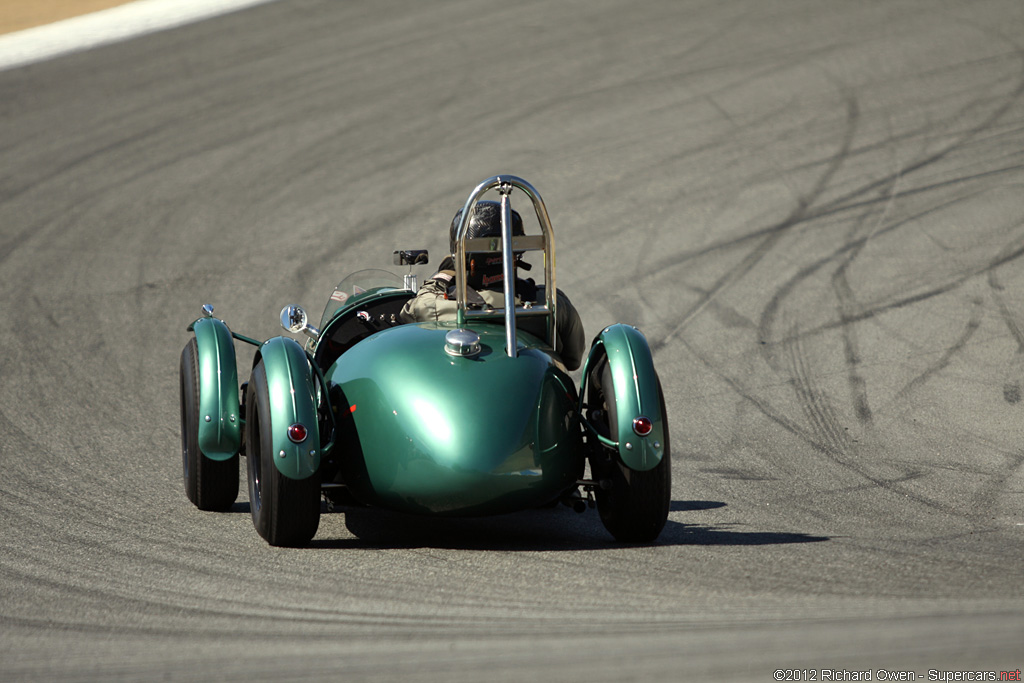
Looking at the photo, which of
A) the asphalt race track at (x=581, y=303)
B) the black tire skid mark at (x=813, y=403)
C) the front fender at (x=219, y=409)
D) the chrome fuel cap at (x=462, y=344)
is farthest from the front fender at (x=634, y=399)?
the black tire skid mark at (x=813, y=403)

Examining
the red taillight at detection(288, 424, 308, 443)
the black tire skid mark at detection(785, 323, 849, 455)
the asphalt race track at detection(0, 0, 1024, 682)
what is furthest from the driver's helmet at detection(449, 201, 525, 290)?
the black tire skid mark at detection(785, 323, 849, 455)

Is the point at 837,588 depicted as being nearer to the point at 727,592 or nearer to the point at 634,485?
the point at 727,592

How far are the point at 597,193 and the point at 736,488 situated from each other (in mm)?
6844

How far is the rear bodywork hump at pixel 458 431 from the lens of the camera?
4.95 metres

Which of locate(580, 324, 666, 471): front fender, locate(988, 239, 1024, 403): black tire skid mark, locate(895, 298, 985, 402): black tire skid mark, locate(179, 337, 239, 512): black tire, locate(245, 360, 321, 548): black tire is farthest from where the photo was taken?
locate(895, 298, 985, 402): black tire skid mark

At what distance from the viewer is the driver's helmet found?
6.06 meters

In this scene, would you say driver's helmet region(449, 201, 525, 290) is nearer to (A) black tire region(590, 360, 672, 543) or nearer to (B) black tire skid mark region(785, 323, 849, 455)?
(A) black tire region(590, 360, 672, 543)

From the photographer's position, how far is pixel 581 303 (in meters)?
10.8

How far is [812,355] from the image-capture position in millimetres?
9289

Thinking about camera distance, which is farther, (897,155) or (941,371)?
(897,155)

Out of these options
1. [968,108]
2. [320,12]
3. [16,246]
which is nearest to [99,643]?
[16,246]

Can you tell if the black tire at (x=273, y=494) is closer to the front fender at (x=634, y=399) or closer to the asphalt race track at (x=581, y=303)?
the asphalt race track at (x=581, y=303)

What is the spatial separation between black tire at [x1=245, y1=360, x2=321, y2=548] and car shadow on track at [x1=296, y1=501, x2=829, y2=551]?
0.72ft

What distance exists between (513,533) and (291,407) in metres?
1.31
